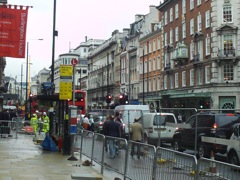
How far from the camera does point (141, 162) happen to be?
995 cm

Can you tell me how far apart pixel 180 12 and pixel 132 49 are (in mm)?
24671

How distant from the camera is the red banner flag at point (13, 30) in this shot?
64.6ft

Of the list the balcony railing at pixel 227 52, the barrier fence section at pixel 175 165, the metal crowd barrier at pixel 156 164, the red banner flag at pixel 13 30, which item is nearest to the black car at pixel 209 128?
the metal crowd barrier at pixel 156 164

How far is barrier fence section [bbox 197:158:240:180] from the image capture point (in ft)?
20.7

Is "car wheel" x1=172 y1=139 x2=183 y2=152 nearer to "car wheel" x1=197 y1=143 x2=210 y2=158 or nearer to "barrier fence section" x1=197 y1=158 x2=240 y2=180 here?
"car wheel" x1=197 y1=143 x2=210 y2=158

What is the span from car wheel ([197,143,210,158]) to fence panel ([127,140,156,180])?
385cm

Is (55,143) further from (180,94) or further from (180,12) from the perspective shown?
(180,12)

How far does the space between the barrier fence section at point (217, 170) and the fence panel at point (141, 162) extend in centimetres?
223

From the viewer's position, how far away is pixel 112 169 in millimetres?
12891

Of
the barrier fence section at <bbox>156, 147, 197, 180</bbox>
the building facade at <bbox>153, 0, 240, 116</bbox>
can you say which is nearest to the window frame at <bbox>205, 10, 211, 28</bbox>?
the building facade at <bbox>153, 0, 240, 116</bbox>

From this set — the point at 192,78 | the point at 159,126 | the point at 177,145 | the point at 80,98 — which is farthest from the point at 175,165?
the point at 192,78

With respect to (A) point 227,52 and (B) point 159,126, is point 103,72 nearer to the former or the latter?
(A) point 227,52

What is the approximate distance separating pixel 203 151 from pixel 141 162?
4901mm

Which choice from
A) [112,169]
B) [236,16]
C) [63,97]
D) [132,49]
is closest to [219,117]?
[112,169]
